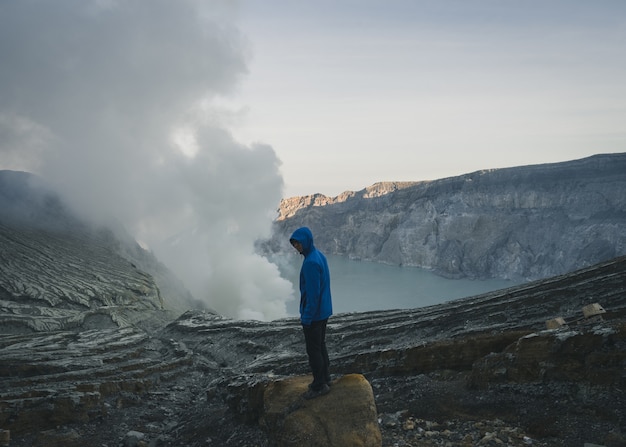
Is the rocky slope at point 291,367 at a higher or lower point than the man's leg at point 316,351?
lower

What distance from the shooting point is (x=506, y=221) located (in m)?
83.4

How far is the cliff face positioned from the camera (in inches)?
2776

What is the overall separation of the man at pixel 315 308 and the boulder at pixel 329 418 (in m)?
0.25

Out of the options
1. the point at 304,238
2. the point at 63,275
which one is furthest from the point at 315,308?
the point at 63,275

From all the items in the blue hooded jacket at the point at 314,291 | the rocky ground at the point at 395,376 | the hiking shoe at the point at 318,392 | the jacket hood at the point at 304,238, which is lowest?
the rocky ground at the point at 395,376

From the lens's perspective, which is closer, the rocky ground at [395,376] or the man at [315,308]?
the man at [315,308]

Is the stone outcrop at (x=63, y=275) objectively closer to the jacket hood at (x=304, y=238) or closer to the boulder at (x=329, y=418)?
the boulder at (x=329, y=418)

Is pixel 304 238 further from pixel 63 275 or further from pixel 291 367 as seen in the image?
pixel 63 275

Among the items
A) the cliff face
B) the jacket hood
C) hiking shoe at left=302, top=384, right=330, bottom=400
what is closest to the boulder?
hiking shoe at left=302, top=384, right=330, bottom=400

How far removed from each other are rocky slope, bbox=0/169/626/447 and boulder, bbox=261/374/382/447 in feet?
0.92

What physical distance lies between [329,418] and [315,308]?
1.60 m

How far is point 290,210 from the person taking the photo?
150000mm

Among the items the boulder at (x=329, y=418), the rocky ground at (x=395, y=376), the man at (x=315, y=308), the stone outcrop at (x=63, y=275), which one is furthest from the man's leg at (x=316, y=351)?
the stone outcrop at (x=63, y=275)

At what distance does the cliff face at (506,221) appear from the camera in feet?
231
